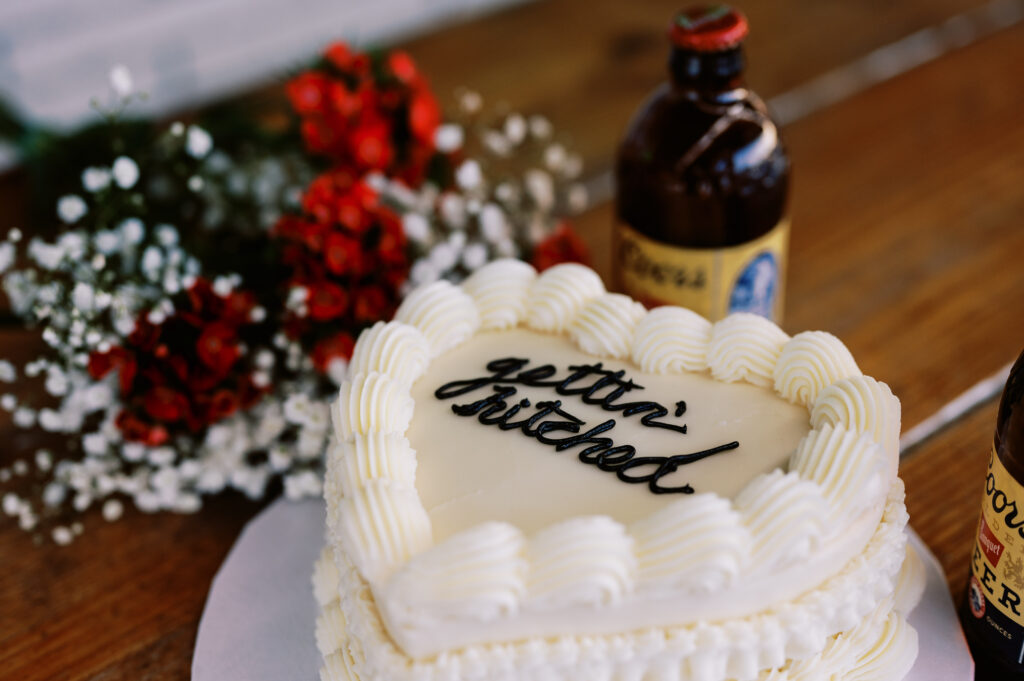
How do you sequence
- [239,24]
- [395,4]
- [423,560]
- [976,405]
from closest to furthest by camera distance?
[423,560] < [976,405] < [239,24] < [395,4]

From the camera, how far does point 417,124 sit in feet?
4.50

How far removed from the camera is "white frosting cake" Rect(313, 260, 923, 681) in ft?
2.40

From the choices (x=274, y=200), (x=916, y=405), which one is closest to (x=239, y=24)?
(x=274, y=200)

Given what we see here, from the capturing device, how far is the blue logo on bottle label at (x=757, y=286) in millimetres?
1183

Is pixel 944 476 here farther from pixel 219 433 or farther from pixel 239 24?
pixel 239 24

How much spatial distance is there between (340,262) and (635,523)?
0.54 metres

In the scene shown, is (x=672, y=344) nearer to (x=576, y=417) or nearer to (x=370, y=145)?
(x=576, y=417)

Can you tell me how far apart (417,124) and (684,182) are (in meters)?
0.43

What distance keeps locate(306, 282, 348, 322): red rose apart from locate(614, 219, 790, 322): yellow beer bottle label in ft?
1.22

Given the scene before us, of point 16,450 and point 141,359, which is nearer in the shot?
point 141,359

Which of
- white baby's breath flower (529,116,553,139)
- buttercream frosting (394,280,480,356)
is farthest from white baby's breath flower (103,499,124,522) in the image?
white baby's breath flower (529,116,553,139)

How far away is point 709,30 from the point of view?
3.55 ft

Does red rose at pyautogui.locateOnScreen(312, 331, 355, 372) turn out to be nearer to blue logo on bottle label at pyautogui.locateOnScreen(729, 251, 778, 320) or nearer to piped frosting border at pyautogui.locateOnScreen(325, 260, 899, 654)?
piped frosting border at pyautogui.locateOnScreen(325, 260, 899, 654)

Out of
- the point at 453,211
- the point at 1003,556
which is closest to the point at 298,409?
the point at 453,211
